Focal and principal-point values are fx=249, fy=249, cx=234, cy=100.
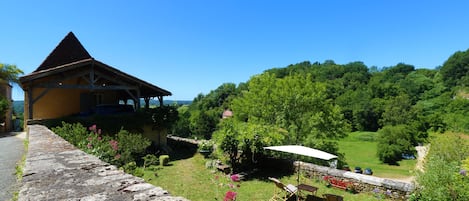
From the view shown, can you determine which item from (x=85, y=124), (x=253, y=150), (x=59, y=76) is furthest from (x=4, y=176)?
(x=59, y=76)

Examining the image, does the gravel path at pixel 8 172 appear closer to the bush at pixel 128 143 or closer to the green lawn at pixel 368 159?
the bush at pixel 128 143

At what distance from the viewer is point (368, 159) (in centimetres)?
3562

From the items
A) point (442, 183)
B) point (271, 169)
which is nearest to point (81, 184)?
point (442, 183)

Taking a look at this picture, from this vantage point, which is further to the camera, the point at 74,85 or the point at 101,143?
the point at 74,85

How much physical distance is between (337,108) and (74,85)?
1627 cm

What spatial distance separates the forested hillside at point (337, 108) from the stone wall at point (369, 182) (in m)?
2.51

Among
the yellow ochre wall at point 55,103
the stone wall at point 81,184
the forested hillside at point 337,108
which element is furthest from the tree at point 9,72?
the stone wall at point 81,184

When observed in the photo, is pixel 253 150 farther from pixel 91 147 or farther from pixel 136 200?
pixel 136 200

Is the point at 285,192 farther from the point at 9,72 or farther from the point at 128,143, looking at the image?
the point at 9,72

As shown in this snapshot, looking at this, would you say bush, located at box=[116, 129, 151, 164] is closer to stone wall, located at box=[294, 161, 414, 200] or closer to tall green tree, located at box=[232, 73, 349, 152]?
stone wall, located at box=[294, 161, 414, 200]

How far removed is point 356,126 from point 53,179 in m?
65.0

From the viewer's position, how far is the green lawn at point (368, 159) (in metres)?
26.5

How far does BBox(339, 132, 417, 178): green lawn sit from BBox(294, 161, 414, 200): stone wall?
14.3m

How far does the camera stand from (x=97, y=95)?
55.7 feet
